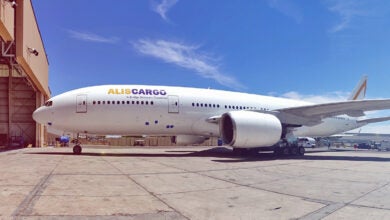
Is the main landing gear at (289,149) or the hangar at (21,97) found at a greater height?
the hangar at (21,97)

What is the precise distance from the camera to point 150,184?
23.4 feet

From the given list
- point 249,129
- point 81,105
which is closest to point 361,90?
point 249,129

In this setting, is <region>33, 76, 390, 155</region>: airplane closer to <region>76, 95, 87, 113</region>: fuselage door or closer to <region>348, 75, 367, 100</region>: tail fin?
<region>76, 95, 87, 113</region>: fuselage door

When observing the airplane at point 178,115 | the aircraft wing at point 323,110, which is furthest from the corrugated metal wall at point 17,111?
the aircraft wing at point 323,110

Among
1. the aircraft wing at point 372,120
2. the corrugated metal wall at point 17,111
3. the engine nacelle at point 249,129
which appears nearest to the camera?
the engine nacelle at point 249,129

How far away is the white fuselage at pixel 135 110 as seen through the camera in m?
15.4

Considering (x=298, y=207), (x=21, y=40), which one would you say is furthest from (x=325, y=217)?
(x=21, y=40)

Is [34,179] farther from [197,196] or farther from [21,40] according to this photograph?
[21,40]

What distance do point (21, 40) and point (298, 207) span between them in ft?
58.1

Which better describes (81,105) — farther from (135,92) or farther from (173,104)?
(173,104)

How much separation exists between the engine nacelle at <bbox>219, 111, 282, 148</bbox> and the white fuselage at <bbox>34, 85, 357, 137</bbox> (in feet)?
5.54

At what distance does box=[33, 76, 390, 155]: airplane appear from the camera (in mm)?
15273

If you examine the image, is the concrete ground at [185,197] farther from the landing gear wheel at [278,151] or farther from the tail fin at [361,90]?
the tail fin at [361,90]

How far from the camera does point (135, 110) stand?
1570 cm
